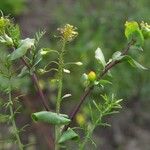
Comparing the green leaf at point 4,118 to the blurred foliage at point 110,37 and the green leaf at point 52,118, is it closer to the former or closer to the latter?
the green leaf at point 52,118

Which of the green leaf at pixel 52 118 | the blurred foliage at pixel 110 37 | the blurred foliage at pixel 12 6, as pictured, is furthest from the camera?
the blurred foliage at pixel 12 6

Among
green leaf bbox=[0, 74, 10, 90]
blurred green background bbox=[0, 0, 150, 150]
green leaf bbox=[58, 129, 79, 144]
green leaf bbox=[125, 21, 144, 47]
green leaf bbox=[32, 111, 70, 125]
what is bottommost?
blurred green background bbox=[0, 0, 150, 150]

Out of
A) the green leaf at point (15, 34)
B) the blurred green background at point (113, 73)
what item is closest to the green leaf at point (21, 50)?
the green leaf at point (15, 34)

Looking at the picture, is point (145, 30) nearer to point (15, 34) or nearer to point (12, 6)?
point (15, 34)

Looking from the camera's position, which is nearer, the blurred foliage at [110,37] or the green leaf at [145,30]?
the green leaf at [145,30]

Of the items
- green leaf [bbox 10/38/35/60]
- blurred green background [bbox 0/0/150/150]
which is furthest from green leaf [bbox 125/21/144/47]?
blurred green background [bbox 0/0/150/150]

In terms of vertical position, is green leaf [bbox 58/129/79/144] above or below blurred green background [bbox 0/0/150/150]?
above

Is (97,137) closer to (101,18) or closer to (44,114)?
(101,18)

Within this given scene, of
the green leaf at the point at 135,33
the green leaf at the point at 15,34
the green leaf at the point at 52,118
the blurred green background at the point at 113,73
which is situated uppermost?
the green leaf at the point at 15,34

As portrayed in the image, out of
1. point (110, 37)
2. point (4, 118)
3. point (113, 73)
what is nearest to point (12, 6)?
point (110, 37)

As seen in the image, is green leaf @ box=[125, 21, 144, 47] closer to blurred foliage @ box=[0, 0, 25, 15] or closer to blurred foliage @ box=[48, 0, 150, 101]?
blurred foliage @ box=[48, 0, 150, 101]
